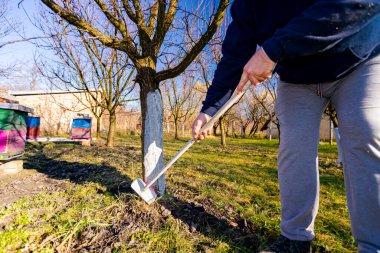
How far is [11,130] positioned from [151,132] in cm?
282

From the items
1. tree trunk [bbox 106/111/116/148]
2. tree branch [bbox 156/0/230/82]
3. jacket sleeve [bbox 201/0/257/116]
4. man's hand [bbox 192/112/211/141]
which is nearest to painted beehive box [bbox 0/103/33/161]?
tree branch [bbox 156/0/230/82]

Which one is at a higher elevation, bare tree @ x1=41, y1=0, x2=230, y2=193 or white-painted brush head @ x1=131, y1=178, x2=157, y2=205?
bare tree @ x1=41, y1=0, x2=230, y2=193

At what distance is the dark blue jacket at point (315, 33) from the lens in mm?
1032

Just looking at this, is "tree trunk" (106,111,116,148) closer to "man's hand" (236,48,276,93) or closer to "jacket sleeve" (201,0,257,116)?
"jacket sleeve" (201,0,257,116)

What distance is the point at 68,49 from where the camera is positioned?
8953 millimetres

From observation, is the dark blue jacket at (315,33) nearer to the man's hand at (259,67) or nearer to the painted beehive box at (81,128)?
the man's hand at (259,67)

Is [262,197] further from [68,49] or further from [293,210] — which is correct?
[68,49]

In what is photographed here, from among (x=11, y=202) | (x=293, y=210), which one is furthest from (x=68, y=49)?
(x=293, y=210)

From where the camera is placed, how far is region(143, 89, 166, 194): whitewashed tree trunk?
260 cm

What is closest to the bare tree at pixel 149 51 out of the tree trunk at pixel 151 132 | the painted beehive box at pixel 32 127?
the tree trunk at pixel 151 132

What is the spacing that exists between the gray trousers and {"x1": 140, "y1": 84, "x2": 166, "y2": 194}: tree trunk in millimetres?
1469

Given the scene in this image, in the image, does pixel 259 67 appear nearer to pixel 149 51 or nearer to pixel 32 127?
pixel 149 51

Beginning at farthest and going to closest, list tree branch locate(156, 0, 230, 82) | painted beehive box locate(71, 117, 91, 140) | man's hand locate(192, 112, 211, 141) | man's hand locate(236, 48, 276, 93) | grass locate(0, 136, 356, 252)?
painted beehive box locate(71, 117, 91, 140), tree branch locate(156, 0, 230, 82), man's hand locate(192, 112, 211, 141), grass locate(0, 136, 356, 252), man's hand locate(236, 48, 276, 93)

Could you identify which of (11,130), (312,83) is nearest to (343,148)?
(312,83)
